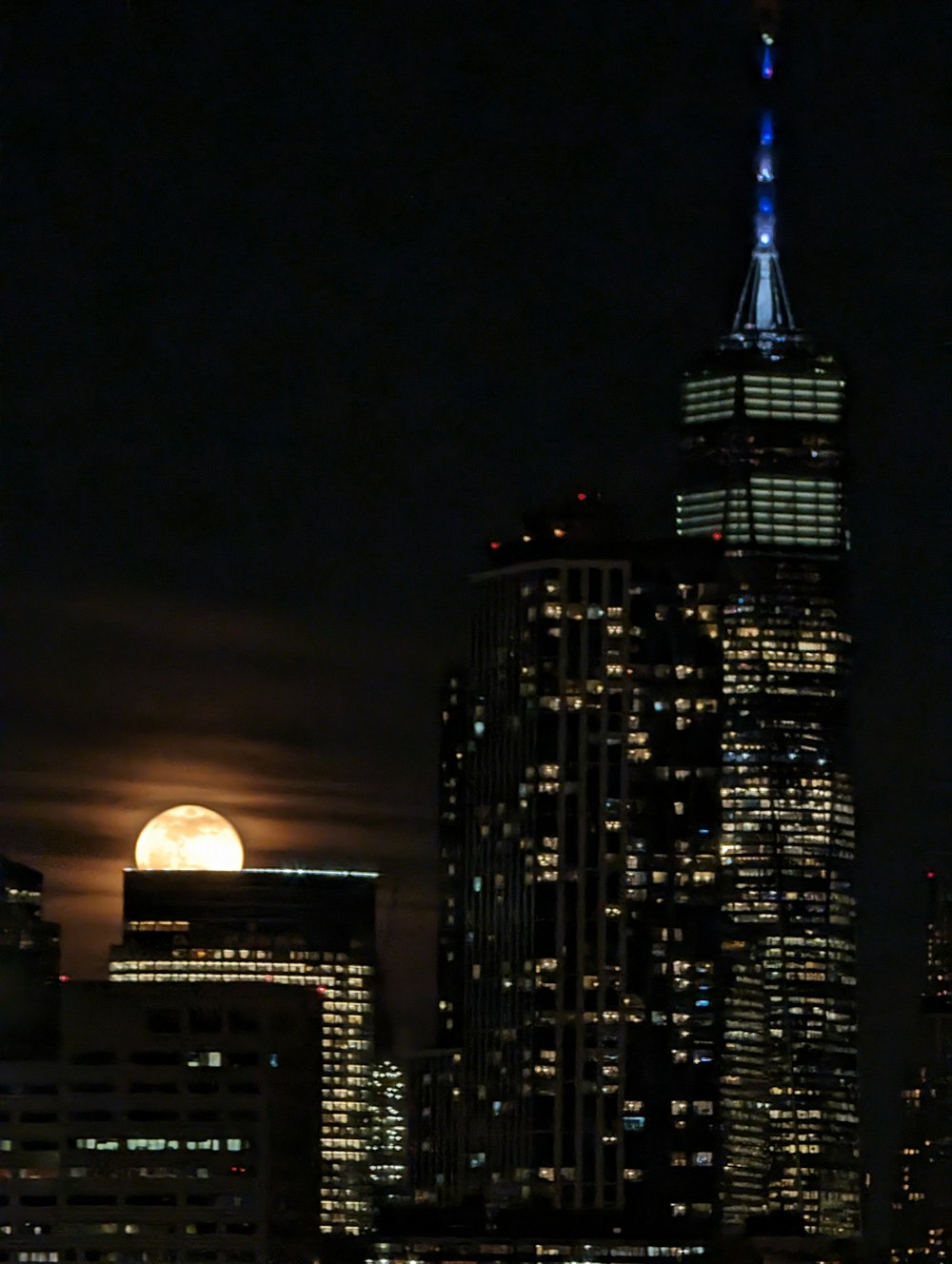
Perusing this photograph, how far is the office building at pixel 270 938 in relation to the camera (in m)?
132

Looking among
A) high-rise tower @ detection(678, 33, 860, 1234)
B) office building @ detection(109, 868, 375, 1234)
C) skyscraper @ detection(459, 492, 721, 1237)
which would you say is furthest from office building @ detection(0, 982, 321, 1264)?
high-rise tower @ detection(678, 33, 860, 1234)

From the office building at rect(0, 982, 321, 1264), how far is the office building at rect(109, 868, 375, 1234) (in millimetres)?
27471

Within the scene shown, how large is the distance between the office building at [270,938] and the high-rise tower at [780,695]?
54.6 ft

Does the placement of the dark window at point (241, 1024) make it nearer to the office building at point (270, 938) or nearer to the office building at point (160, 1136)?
the office building at point (160, 1136)

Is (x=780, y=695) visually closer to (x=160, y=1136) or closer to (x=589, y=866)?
(x=589, y=866)

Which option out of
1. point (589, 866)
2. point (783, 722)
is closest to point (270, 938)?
point (589, 866)

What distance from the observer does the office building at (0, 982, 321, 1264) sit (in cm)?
9706

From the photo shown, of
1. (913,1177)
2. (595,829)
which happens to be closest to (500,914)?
(595,829)

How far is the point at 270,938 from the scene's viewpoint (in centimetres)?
13688

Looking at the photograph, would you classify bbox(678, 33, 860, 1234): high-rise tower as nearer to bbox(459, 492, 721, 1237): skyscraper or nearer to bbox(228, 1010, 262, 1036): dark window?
bbox(459, 492, 721, 1237): skyscraper

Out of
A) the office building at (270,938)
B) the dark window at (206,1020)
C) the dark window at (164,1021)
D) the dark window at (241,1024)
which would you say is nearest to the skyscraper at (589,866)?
the office building at (270,938)

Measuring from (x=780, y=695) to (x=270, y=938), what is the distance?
1092 inches

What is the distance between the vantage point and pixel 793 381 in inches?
6329

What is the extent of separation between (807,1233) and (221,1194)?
89.5 feet
